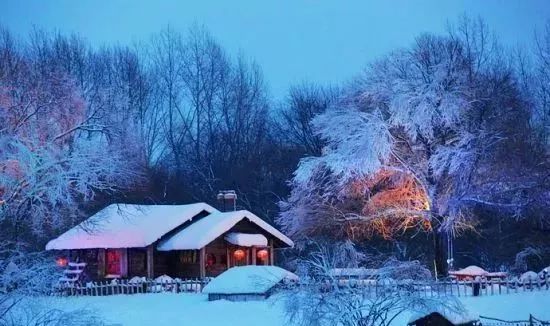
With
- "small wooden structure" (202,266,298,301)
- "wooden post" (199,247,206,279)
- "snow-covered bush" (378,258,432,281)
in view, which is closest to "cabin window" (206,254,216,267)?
"wooden post" (199,247,206,279)

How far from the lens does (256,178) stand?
188 feet

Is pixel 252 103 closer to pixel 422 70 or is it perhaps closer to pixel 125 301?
pixel 422 70

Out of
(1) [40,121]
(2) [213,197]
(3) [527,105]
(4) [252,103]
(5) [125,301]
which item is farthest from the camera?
(4) [252,103]

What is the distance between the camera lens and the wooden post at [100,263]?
3706cm

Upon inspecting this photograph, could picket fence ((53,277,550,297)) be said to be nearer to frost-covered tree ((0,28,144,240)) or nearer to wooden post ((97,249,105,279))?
frost-covered tree ((0,28,144,240))

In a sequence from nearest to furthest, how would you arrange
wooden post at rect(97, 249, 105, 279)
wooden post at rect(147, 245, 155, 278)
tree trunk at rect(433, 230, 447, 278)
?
tree trunk at rect(433, 230, 447, 278)
wooden post at rect(147, 245, 155, 278)
wooden post at rect(97, 249, 105, 279)

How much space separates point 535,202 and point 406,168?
5.60 m

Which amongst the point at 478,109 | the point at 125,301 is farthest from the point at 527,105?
the point at 125,301

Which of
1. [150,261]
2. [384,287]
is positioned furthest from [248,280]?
[384,287]

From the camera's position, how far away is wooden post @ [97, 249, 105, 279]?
3706cm

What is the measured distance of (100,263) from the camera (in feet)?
122

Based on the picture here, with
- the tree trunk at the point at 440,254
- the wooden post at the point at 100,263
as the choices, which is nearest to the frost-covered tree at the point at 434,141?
the tree trunk at the point at 440,254

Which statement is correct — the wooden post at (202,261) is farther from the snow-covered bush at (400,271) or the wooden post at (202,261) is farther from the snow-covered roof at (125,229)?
the snow-covered bush at (400,271)

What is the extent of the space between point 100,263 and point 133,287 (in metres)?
5.86
